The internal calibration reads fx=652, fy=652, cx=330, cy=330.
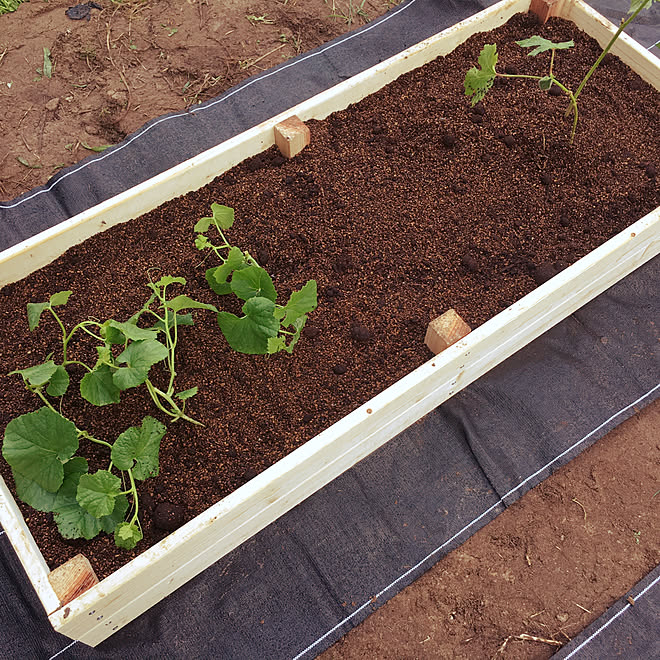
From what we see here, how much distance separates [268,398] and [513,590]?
1.04m

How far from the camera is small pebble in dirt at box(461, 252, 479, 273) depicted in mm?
2326

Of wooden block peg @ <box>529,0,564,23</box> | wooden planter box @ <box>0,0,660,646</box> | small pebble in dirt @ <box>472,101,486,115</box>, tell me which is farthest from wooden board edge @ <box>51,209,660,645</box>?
wooden block peg @ <box>529,0,564,23</box>

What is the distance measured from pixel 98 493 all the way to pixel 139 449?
0.15 m

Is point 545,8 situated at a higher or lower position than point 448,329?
higher

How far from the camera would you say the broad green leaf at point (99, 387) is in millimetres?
1814

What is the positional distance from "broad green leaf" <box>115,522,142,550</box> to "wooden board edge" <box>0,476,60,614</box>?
0.19 meters

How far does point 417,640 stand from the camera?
2111 millimetres

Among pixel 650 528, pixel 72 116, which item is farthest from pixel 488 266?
pixel 72 116

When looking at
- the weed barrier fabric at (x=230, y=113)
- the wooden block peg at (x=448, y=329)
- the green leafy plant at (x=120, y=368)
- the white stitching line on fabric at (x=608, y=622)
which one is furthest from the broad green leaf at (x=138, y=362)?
the white stitching line on fabric at (x=608, y=622)

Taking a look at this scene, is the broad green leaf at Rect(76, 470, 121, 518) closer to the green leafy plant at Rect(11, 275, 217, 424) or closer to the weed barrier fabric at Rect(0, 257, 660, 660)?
the green leafy plant at Rect(11, 275, 217, 424)

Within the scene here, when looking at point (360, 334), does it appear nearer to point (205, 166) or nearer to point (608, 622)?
point (205, 166)

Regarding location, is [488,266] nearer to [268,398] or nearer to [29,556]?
[268,398]

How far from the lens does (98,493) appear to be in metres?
1.69

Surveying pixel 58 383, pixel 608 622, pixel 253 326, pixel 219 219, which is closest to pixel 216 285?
pixel 219 219
